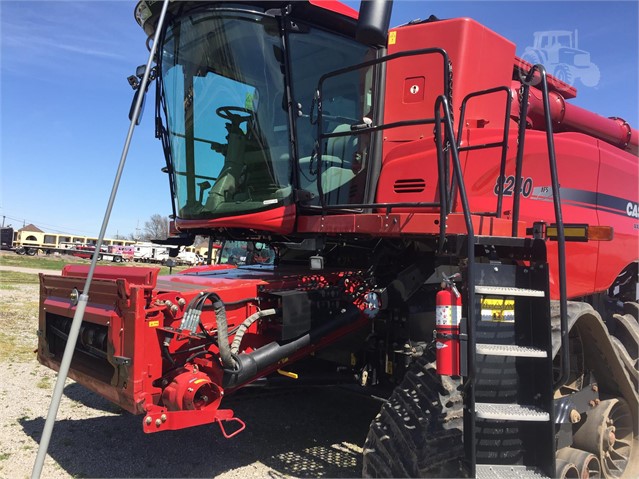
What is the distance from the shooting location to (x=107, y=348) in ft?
10.1

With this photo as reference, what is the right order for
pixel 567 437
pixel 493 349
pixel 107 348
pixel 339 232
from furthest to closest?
1. pixel 339 232
2. pixel 567 437
3. pixel 107 348
4. pixel 493 349

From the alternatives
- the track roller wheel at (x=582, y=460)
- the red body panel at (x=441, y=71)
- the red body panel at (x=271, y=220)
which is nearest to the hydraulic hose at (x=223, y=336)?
the red body panel at (x=271, y=220)

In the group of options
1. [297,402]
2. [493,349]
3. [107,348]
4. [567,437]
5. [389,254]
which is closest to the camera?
→ [493,349]

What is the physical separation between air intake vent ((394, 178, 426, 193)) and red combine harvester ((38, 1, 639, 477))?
16 mm

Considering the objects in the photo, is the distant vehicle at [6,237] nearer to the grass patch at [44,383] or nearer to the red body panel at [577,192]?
the grass patch at [44,383]

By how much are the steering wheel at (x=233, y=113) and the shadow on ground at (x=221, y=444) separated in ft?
7.03

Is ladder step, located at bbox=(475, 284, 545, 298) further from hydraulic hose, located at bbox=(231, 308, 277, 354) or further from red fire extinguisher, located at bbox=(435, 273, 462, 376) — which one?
hydraulic hose, located at bbox=(231, 308, 277, 354)

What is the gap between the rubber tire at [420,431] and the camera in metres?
2.72

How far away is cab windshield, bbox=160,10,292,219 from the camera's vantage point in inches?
149

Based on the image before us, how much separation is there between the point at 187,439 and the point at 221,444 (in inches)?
11.8

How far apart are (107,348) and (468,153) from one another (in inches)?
109

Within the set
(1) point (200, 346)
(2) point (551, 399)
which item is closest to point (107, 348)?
(1) point (200, 346)

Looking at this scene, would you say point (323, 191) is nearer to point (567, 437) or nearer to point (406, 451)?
point (406, 451)

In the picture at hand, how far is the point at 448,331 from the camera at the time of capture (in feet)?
8.55
